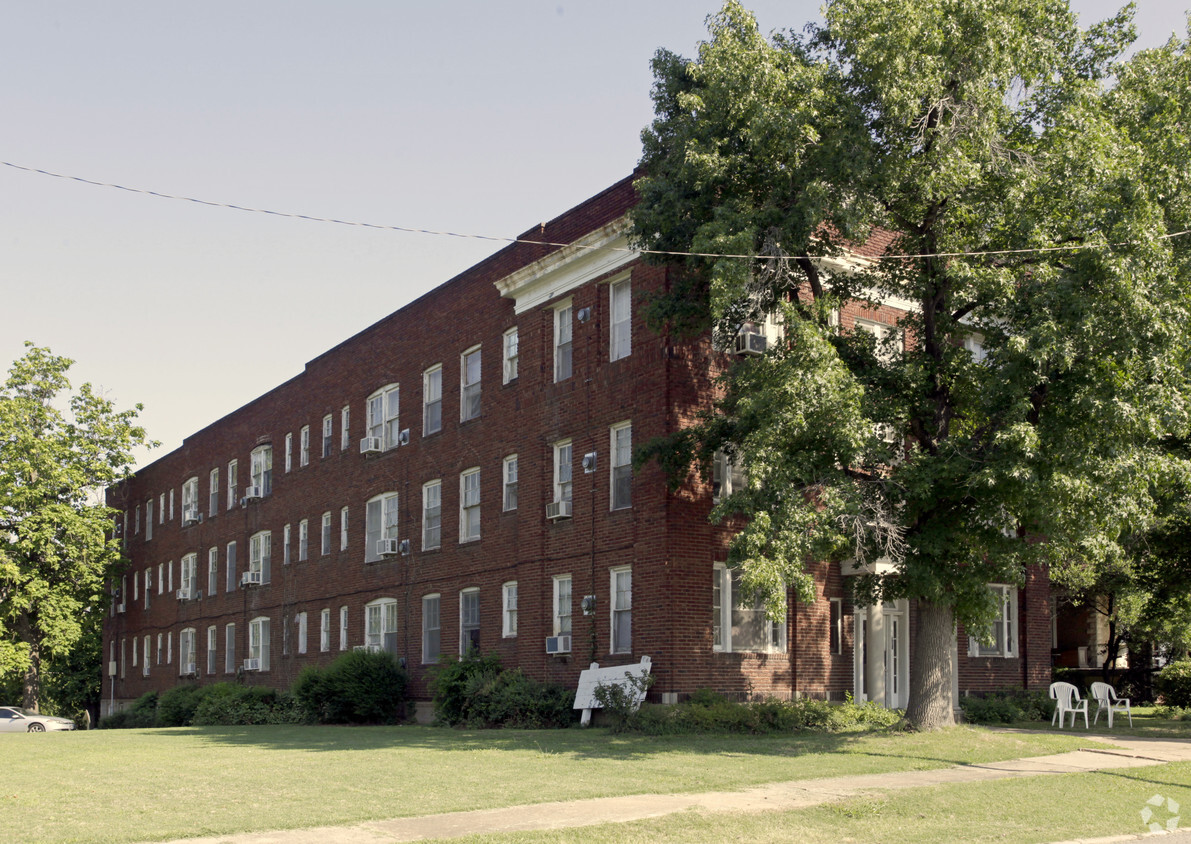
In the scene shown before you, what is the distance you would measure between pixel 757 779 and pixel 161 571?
4448 centimetres

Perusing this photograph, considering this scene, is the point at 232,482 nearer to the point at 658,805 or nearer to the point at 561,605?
the point at 561,605

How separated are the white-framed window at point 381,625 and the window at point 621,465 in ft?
34.7

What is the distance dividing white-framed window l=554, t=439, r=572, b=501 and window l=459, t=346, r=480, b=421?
4014 millimetres

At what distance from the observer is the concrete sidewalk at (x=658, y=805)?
1052 centimetres

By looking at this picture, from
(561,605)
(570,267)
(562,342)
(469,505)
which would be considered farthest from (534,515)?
(570,267)

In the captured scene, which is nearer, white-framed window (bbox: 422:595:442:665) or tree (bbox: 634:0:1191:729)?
tree (bbox: 634:0:1191:729)

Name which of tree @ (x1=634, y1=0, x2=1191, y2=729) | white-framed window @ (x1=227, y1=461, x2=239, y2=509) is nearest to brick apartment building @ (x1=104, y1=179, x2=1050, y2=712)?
white-framed window @ (x1=227, y1=461, x2=239, y2=509)

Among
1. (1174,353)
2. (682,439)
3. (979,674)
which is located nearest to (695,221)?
(682,439)

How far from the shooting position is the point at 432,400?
3272 centimetres

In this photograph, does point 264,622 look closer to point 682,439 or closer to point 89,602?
point 89,602

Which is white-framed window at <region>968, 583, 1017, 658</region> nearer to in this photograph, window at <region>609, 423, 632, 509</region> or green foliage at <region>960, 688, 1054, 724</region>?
green foliage at <region>960, 688, 1054, 724</region>

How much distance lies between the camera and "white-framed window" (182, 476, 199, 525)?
49.6 metres

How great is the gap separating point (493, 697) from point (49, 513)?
98.8ft

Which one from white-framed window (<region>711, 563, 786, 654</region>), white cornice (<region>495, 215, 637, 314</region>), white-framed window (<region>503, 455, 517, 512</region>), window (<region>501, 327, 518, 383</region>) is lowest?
white-framed window (<region>711, 563, 786, 654</region>)
